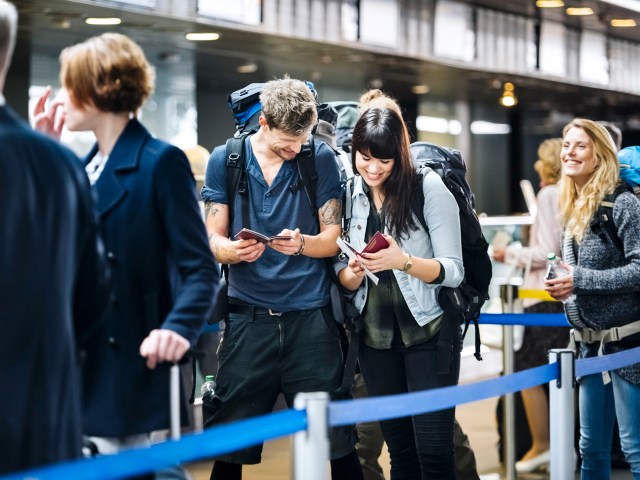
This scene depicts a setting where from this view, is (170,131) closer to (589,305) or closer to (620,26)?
(620,26)

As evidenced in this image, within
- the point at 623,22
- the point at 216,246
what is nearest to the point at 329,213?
the point at 216,246

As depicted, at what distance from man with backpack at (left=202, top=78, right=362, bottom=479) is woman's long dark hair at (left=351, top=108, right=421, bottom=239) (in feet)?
0.56

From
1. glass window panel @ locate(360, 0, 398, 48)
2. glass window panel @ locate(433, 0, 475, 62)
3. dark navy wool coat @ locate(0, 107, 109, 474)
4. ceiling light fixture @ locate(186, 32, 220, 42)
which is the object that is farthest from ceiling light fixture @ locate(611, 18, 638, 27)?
dark navy wool coat @ locate(0, 107, 109, 474)

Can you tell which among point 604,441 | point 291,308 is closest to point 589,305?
point 604,441

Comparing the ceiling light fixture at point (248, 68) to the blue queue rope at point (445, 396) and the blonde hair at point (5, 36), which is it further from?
the blonde hair at point (5, 36)

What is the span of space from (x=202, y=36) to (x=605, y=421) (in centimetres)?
711

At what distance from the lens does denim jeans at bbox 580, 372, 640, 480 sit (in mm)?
4043

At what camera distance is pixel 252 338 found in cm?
360

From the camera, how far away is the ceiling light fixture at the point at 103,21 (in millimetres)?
8969

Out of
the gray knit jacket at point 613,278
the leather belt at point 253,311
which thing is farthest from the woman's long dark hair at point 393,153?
the gray knit jacket at point 613,278

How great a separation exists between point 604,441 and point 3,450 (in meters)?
2.70

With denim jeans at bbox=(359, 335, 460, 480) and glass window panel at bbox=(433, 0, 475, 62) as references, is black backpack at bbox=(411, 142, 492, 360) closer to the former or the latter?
denim jeans at bbox=(359, 335, 460, 480)

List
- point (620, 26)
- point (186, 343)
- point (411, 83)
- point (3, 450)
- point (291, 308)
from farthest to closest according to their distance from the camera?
point (411, 83) < point (620, 26) < point (291, 308) < point (186, 343) < point (3, 450)

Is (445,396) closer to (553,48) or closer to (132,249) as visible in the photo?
(132,249)
